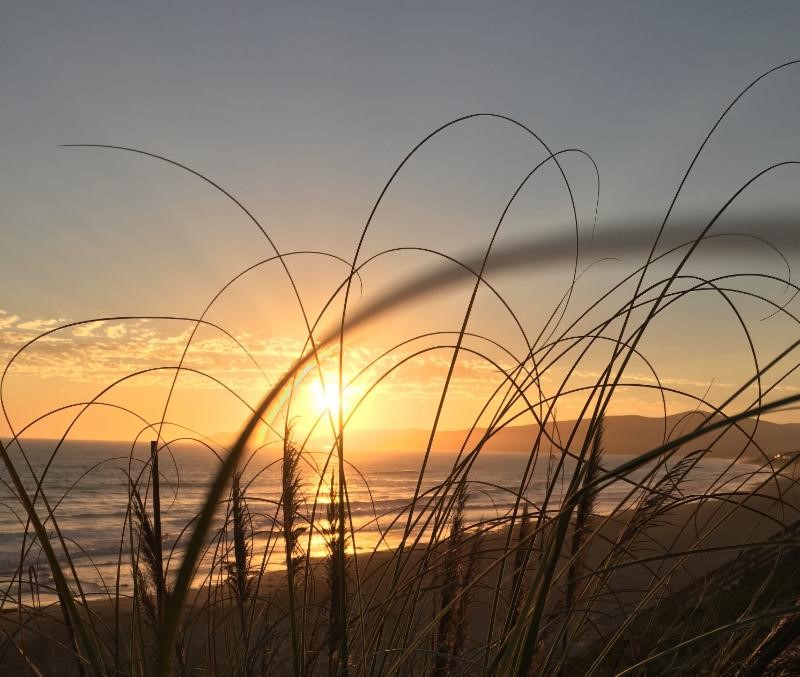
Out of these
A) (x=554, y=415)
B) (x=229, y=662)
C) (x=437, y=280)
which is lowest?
(x=229, y=662)

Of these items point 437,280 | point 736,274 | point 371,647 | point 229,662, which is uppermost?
Answer: point 736,274

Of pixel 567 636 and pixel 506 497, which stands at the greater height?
pixel 567 636

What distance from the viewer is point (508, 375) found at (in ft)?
5.42

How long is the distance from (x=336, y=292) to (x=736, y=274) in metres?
0.86

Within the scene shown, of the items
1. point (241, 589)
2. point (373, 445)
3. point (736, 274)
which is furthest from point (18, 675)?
point (373, 445)

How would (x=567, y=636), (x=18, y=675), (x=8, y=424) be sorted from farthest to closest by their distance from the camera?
(x=18, y=675)
(x=8, y=424)
(x=567, y=636)

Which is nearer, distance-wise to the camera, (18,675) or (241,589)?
(241,589)

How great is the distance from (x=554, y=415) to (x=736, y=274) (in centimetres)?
59

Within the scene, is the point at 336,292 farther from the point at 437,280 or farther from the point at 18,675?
the point at 18,675

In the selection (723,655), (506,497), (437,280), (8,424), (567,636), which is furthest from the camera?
(506,497)

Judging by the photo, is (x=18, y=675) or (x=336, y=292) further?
(x=18, y=675)

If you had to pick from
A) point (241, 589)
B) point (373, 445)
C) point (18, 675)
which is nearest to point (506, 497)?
point (18, 675)

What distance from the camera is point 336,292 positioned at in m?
1.65

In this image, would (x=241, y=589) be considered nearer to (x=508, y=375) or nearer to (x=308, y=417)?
(x=308, y=417)
